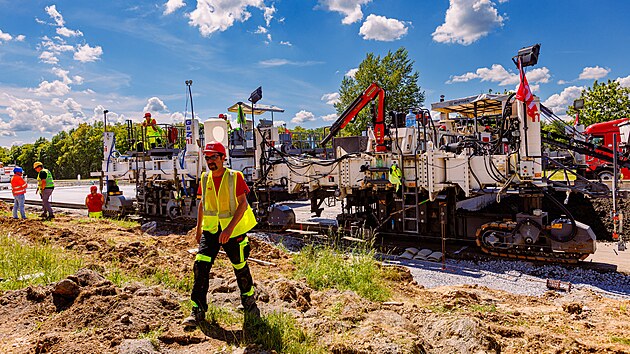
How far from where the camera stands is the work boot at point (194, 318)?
408 centimetres

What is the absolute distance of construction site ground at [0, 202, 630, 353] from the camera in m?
3.65

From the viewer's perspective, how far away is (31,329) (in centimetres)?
400

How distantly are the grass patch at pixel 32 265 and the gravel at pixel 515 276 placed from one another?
16.0 ft

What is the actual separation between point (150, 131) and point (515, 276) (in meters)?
11.0

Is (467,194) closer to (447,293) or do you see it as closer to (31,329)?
(447,293)

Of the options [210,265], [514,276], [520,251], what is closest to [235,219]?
[210,265]

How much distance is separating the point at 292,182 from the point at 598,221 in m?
7.73

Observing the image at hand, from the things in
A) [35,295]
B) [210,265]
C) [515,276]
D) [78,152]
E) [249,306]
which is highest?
[78,152]

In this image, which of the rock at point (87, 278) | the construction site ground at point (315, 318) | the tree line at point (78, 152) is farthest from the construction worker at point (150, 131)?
the tree line at point (78, 152)

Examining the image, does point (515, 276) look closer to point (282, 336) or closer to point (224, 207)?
point (282, 336)

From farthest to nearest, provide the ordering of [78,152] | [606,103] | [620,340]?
1. [78,152]
2. [606,103]
3. [620,340]

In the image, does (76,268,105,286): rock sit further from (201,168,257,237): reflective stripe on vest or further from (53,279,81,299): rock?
(201,168,257,237): reflective stripe on vest

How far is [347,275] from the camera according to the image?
5879 mm

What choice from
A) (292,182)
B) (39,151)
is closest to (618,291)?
(292,182)
